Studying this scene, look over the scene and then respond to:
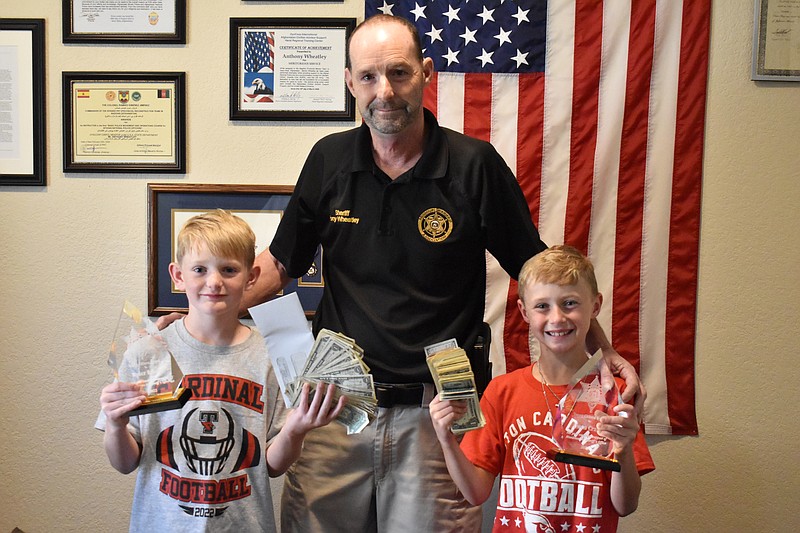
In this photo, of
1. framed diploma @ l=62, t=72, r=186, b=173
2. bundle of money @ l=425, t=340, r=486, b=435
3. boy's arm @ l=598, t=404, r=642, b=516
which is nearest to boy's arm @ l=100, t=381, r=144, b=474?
bundle of money @ l=425, t=340, r=486, b=435

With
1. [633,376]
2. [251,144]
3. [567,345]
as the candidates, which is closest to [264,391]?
[567,345]

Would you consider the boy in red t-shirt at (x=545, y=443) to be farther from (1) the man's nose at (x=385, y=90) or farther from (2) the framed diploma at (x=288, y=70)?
(2) the framed diploma at (x=288, y=70)

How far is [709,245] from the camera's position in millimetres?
2994

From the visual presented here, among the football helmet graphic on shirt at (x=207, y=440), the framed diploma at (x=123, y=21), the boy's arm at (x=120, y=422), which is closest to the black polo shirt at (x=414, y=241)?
the football helmet graphic on shirt at (x=207, y=440)

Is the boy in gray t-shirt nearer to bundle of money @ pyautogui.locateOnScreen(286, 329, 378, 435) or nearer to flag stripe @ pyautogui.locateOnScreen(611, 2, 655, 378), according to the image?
bundle of money @ pyautogui.locateOnScreen(286, 329, 378, 435)

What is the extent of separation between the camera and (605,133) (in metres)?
2.97

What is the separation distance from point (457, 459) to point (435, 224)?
658mm

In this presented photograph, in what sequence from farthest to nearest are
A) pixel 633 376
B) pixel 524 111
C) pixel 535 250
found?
pixel 524 111
pixel 535 250
pixel 633 376

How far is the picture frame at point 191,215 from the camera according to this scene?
302 centimetres

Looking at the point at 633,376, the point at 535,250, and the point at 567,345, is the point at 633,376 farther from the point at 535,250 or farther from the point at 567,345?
the point at 535,250

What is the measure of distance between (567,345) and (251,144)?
1.70 m

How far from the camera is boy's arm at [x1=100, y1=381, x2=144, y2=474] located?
5.76ft

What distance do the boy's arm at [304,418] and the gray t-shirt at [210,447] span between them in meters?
0.07

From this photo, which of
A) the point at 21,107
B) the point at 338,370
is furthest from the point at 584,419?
the point at 21,107
